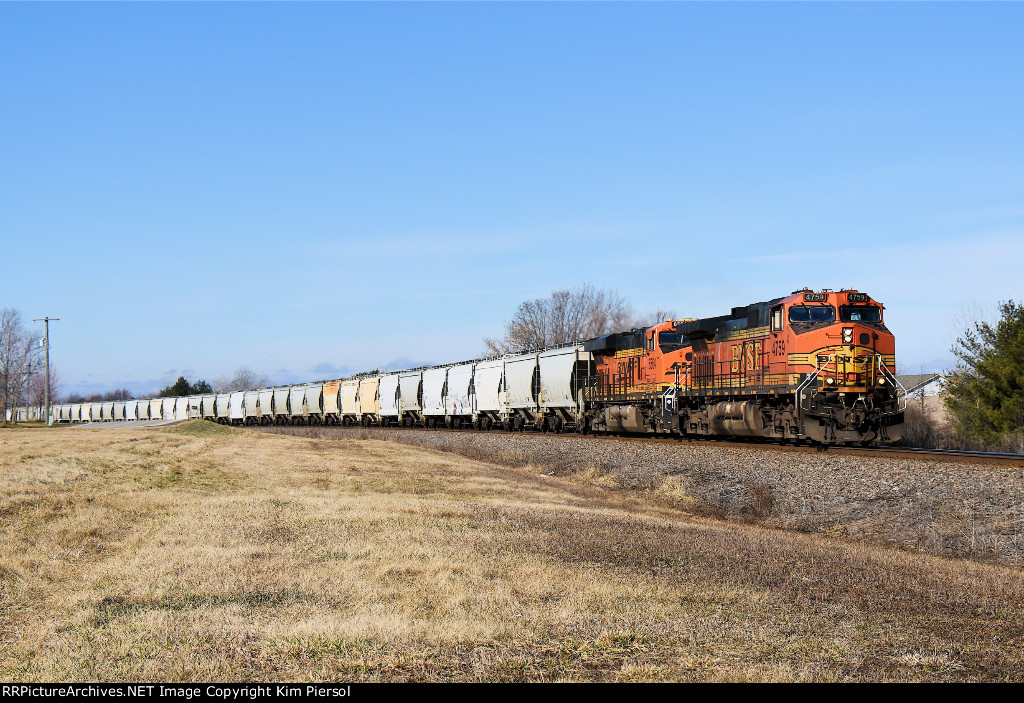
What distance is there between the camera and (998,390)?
1587 inches

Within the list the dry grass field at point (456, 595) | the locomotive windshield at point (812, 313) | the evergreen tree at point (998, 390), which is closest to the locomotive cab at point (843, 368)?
the locomotive windshield at point (812, 313)

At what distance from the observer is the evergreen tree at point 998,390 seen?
38844mm

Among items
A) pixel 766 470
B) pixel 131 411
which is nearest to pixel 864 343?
pixel 766 470

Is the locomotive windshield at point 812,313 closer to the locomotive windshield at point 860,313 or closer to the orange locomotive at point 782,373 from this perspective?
the orange locomotive at point 782,373

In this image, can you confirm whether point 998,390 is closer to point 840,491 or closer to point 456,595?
point 840,491

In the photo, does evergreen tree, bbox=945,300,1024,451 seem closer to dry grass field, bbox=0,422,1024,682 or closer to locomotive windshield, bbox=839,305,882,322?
locomotive windshield, bbox=839,305,882,322

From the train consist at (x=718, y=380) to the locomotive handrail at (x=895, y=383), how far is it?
0.03 meters

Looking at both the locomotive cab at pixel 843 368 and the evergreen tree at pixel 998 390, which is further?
the evergreen tree at pixel 998 390

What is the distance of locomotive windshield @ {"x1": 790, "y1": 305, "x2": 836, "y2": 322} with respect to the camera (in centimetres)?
2180

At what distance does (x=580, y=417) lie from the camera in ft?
117

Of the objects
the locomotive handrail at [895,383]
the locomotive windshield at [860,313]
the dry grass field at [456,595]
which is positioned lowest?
the dry grass field at [456,595]

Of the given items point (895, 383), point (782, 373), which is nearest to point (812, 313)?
point (782, 373)

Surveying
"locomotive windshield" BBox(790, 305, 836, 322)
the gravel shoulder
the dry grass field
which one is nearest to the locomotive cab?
"locomotive windshield" BBox(790, 305, 836, 322)

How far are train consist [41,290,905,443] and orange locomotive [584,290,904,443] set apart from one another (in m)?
0.03
